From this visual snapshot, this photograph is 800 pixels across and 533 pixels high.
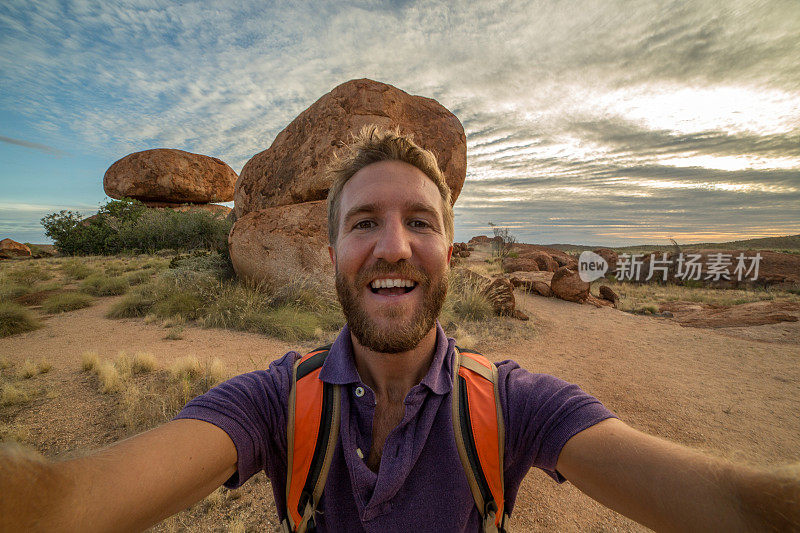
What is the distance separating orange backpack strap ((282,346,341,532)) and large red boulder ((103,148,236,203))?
25294 millimetres

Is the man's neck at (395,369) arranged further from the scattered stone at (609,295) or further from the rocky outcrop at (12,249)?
the rocky outcrop at (12,249)

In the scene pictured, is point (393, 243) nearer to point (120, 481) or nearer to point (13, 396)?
point (120, 481)

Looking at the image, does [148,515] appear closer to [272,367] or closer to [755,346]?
[272,367]

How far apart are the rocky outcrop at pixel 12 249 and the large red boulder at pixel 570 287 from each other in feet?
95.0

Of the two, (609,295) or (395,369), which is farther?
(609,295)

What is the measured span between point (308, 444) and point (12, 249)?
102 feet

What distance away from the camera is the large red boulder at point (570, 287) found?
404 inches

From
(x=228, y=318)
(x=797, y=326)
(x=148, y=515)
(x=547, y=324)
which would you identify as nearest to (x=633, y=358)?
(x=547, y=324)

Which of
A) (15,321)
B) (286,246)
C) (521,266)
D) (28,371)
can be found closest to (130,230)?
(15,321)

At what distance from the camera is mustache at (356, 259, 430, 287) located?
157cm

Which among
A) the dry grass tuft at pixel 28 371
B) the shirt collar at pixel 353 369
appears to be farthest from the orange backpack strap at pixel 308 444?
the dry grass tuft at pixel 28 371

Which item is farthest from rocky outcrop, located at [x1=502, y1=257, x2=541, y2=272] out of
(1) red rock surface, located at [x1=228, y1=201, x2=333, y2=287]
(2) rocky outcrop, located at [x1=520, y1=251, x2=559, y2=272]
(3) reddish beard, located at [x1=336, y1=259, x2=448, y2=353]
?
(3) reddish beard, located at [x1=336, y1=259, x2=448, y2=353]

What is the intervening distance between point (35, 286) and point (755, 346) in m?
17.9

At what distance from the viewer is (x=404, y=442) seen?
4.00 feet
